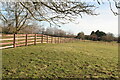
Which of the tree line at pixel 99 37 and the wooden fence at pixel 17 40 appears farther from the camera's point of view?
the tree line at pixel 99 37

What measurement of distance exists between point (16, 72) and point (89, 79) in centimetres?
225

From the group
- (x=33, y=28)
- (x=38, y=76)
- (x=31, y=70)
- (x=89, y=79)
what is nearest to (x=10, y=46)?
(x=31, y=70)

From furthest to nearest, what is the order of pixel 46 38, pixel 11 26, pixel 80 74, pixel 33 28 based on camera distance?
pixel 33 28, pixel 46 38, pixel 11 26, pixel 80 74

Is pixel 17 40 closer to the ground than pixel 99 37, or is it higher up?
closer to the ground

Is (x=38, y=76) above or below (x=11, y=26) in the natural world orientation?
below

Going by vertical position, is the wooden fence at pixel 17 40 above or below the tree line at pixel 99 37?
below

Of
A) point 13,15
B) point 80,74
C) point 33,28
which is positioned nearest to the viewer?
point 80,74

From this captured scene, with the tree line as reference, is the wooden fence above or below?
below

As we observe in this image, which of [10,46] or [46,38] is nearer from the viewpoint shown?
[10,46]

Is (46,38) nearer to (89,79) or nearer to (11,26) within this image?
(11,26)

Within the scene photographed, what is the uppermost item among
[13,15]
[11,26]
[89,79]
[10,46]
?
[13,15]

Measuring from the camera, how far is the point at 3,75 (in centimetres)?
351

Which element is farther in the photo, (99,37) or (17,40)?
(99,37)

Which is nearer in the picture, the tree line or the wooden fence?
the wooden fence
